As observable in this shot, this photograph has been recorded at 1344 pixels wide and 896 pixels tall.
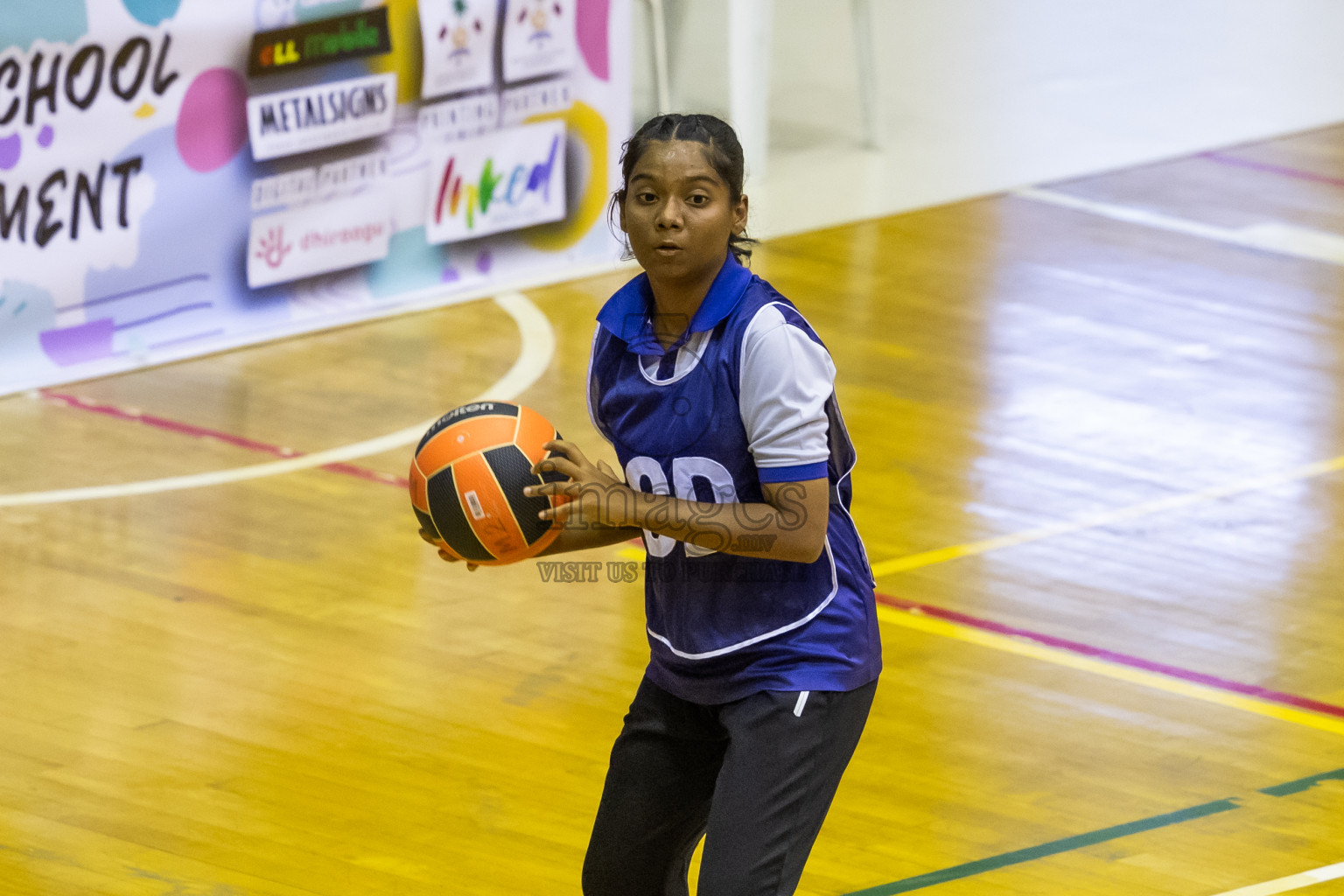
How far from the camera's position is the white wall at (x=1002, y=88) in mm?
11391

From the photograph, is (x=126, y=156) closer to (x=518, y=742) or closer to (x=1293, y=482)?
(x=518, y=742)

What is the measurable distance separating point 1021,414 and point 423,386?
2.30m

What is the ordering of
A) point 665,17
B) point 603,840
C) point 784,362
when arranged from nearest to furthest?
point 784,362 < point 603,840 < point 665,17

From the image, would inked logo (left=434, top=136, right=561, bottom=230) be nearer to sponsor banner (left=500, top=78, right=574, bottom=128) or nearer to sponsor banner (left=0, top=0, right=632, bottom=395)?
sponsor banner (left=0, top=0, right=632, bottom=395)

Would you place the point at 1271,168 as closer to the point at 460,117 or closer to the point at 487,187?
the point at 487,187

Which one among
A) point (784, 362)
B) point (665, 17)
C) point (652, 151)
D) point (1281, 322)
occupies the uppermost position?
point (652, 151)

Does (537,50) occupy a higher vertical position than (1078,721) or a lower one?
higher

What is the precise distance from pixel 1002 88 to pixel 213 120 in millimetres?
7090

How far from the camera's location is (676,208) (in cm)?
293

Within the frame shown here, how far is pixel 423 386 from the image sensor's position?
779 centimetres

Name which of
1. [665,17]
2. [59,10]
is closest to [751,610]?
[59,10]

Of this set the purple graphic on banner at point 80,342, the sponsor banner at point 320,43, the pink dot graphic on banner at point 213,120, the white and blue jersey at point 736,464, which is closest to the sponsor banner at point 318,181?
the pink dot graphic on banner at point 213,120

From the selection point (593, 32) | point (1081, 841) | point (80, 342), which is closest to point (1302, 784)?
point (1081, 841)

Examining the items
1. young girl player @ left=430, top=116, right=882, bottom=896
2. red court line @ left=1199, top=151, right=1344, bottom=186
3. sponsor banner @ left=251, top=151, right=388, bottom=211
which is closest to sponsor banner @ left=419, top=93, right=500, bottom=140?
sponsor banner @ left=251, top=151, right=388, bottom=211
